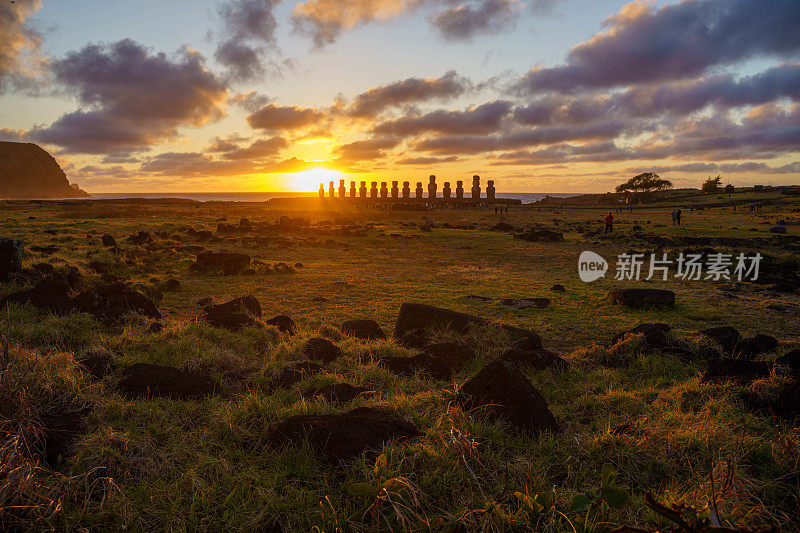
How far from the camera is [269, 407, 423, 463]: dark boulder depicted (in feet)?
11.5

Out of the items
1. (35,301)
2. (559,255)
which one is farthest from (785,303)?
(35,301)

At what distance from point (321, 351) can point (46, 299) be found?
17.1 ft

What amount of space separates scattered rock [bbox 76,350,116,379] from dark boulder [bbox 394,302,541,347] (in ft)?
14.4

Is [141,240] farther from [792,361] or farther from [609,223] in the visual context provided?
[609,223]

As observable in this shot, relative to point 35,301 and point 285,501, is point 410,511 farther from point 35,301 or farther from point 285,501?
point 35,301

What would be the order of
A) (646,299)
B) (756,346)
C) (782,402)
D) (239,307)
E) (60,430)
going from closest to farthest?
(60,430), (782,402), (756,346), (239,307), (646,299)

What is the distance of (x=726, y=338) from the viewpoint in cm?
742

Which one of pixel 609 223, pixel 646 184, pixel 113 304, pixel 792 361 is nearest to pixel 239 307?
pixel 113 304

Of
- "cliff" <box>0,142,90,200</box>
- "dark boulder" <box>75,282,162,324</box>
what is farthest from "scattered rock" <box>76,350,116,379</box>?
"cliff" <box>0,142,90,200</box>

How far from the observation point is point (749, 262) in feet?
58.4

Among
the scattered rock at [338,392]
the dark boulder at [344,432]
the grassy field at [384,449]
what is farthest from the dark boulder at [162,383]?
the dark boulder at [344,432]

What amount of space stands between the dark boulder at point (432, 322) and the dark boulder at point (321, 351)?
58.6 inches

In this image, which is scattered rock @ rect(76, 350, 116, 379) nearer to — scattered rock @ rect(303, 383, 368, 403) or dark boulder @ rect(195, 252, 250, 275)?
scattered rock @ rect(303, 383, 368, 403)

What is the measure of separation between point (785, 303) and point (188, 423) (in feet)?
48.1
